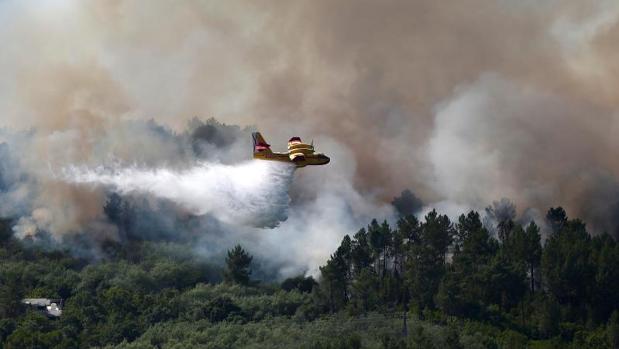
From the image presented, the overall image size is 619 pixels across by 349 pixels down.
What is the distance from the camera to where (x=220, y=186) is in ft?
436

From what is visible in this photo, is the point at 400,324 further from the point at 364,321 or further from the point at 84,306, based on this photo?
the point at 84,306

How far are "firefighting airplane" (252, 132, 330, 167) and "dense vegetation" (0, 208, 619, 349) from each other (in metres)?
13.4

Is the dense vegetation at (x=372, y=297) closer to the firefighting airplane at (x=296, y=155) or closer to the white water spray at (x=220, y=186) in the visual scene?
the white water spray at (x=220, y=186)

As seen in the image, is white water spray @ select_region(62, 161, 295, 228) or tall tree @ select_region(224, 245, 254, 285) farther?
tall tree @ select_region(224, 245, 254, 285)

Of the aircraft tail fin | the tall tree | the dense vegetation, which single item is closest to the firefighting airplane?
the aircraft tail fin

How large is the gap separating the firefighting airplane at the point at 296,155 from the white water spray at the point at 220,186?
1861 millimetres

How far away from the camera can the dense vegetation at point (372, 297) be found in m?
128

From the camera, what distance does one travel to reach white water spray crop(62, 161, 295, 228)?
12719cm

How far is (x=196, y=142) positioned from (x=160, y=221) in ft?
24.5

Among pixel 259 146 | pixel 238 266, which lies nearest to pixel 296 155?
pixel 259 146

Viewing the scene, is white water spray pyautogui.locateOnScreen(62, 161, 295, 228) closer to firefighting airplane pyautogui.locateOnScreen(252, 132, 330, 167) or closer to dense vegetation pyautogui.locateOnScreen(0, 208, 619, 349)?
firefighting airplane pyautogui.locateOnScreen(252, 132, 330, 167)

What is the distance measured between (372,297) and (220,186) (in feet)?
45.7

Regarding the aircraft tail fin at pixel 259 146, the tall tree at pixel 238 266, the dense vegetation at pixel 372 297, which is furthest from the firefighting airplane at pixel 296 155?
the tall tree at pixel 238 266

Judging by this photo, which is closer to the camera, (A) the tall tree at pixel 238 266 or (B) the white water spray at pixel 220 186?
(B) the white water spray at pixel 220 186
